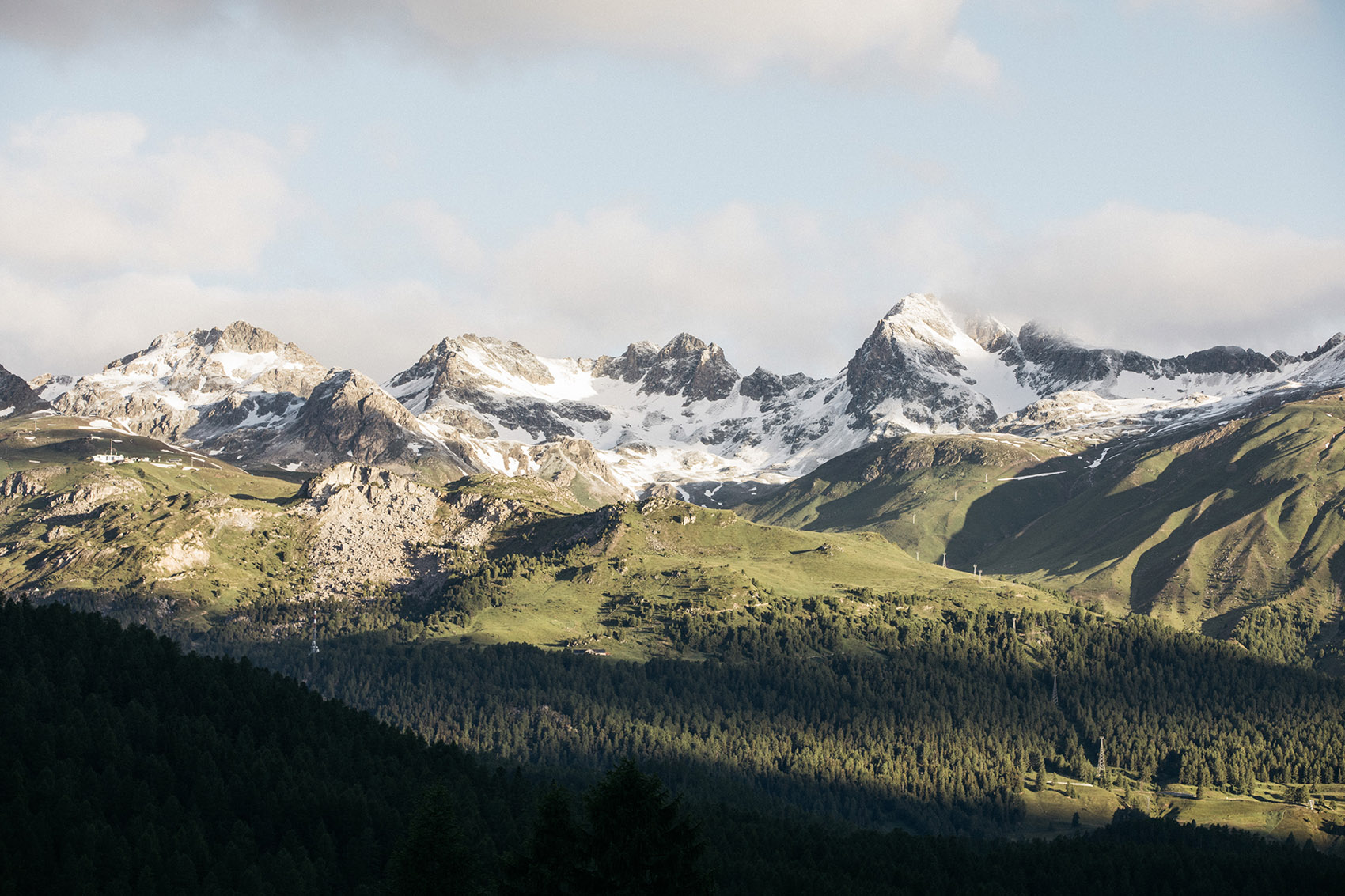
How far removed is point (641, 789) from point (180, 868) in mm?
113903

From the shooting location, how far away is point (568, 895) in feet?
268

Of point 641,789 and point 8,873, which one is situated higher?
point 641,789

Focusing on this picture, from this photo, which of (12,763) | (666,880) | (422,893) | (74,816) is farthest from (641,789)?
(12,763)

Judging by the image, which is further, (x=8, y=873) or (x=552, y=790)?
(x=8, y=873)

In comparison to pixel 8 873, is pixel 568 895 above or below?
above

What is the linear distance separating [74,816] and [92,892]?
26.6m

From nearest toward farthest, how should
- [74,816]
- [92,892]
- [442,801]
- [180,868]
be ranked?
[442,801], [92,892], [180,868], [74,816]

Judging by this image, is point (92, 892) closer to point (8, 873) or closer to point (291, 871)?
point (8, 873)

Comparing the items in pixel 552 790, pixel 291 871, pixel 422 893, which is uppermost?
pixel 552 790

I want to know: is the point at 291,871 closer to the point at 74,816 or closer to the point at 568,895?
the point at 74,816

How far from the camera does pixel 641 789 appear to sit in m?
82.1

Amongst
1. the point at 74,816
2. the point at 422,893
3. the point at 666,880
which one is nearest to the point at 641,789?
the point at 666,880

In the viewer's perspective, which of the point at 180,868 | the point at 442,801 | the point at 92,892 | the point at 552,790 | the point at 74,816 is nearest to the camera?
the point at 552,790

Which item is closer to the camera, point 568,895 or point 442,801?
point 568,895
